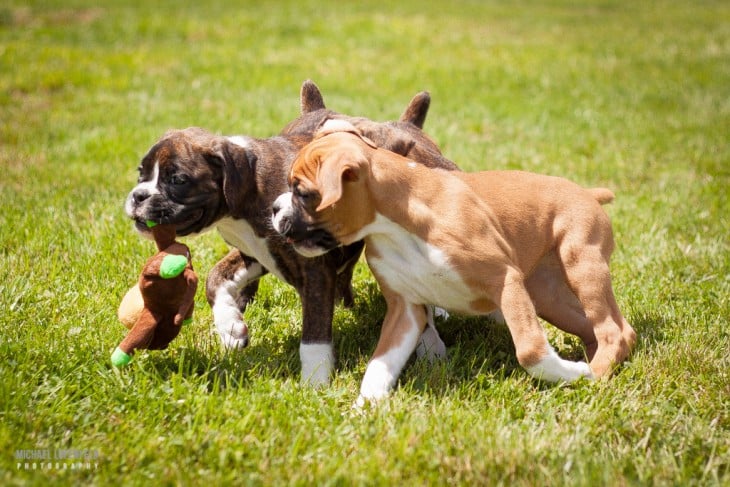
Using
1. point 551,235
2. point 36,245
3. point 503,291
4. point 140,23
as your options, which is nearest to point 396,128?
point 551,235

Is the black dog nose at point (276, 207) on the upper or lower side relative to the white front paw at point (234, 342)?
upper

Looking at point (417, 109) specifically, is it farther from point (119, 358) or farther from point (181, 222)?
point (119, 358)

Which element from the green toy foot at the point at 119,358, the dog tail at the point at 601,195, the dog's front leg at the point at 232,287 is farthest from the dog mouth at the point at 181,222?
the dog tail at the point at 601,195

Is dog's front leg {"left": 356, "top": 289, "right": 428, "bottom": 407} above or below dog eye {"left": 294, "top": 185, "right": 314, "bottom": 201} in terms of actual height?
below

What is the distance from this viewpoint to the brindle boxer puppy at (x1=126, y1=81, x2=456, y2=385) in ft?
13.9

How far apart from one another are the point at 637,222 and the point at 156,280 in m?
4.40

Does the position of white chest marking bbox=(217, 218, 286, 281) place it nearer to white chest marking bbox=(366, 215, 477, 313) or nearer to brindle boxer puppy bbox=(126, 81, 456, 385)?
brindle boxer puppy bbox=(126, 81, 456, 385)

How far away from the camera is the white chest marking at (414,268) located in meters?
4.09

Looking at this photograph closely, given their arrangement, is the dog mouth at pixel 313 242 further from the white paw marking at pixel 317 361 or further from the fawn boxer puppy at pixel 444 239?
the white paw marking at pixel 317 361

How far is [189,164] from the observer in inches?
169

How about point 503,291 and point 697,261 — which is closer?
point 503,291

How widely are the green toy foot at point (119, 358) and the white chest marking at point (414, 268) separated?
1.33 meters

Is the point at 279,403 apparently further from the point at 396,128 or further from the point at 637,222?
the point at 637,222

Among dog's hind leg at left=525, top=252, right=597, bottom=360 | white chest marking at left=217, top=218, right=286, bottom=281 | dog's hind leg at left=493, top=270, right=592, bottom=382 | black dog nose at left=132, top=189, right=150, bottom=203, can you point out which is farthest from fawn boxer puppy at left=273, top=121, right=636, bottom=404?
black dog nose at left=132, top=189, right=150, bottom=203
